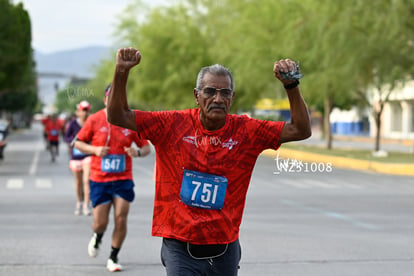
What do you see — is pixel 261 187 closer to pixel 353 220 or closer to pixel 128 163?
pixel 353 220

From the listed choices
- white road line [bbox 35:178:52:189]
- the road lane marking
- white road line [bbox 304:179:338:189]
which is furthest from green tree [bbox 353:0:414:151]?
the road lane marking

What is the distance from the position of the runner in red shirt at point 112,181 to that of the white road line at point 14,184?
1043 centimetres

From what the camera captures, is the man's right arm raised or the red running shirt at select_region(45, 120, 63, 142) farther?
the red running shirt at select_region(45, 120, 63, 142)

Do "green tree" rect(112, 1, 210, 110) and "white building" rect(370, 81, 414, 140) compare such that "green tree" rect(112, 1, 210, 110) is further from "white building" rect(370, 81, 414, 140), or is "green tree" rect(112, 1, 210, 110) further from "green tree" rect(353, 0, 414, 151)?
"green tree" rect(353, 0, 414, 151)

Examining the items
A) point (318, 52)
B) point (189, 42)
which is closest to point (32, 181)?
point (318, 52)

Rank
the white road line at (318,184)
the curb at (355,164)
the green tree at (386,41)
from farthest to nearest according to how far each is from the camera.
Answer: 1. the green tree at (386,41)
2. the curb at (355,164)
3. the white road line at (318,184)

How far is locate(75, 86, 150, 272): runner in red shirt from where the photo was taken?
8.28 meters

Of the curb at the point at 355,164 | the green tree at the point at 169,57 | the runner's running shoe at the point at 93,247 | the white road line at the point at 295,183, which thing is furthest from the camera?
the green tree at the point at 169,57

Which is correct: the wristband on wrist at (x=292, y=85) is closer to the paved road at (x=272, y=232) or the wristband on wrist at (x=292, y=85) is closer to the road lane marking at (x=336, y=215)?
the paved road at (x=272, y=232)

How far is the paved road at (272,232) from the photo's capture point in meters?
8.62

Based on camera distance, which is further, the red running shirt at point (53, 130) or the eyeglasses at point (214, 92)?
the red running shirt at point (53, 130)

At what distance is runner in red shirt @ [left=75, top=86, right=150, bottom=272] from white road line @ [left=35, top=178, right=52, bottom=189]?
10.5 meters

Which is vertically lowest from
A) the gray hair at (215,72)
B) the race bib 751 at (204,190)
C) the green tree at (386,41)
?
the race bib 751 at (204,190)

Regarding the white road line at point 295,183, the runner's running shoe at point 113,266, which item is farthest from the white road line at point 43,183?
the runner's running shoe at point 113,266
